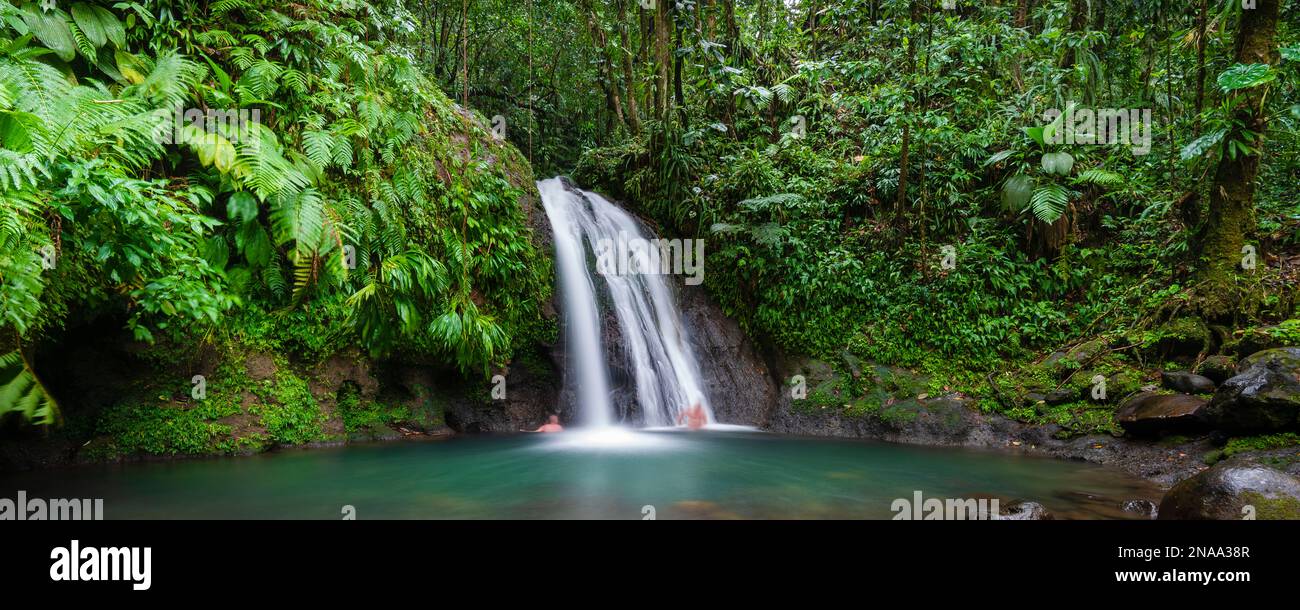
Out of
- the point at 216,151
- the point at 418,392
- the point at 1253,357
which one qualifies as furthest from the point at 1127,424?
the point at 216,151

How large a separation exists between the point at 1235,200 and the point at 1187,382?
2.03m

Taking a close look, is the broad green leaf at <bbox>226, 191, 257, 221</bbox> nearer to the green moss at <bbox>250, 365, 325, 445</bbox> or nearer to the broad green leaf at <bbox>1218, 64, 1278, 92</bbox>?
the green moss at <bbox>250, 365, 325, 445</bbox>

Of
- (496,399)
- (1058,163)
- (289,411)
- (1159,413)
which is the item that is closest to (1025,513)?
(1159,413)

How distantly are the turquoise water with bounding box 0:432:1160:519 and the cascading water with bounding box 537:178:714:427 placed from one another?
1564 mm

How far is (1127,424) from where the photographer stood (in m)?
6.26

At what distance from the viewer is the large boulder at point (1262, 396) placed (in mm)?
5047

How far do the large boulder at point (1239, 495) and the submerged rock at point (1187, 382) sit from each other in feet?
8.04

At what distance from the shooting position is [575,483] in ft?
18.1

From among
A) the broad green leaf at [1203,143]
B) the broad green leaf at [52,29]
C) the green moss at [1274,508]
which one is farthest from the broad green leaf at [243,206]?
the broad green leaf at [1203,143]

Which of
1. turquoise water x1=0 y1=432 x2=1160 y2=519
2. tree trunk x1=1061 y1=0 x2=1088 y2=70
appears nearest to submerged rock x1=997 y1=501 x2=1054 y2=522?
turquoise water x1=0 y1=432 x2=1160 y2=519

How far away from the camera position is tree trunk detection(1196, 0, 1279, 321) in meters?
6.11

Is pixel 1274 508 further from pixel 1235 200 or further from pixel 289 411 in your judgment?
pixel 289 411
